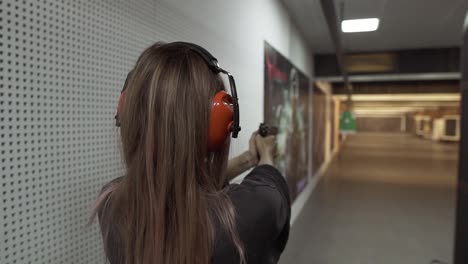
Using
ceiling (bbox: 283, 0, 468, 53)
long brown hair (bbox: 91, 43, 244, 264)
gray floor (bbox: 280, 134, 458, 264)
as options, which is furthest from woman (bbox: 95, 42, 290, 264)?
gray floor (bbox: 280, 134, 458, 264)

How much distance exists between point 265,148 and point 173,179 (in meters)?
0.52

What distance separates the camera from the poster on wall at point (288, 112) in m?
3.25

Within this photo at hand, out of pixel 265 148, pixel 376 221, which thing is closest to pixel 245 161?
pixel 265 148

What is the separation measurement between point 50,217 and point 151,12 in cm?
91

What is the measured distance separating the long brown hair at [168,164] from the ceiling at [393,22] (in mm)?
2543

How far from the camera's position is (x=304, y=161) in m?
5.33

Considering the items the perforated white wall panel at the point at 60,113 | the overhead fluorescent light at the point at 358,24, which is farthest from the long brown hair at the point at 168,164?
the overhead fluorescent light at the point at 358,24

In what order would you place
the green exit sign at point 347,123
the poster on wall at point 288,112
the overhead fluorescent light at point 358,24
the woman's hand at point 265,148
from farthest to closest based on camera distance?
the green exit sign at point 347,123
the overhead fluorescent light at point 358,24
the poster on wall at point 288,112
the woman's hand at point 265,148

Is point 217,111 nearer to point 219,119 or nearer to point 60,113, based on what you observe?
point 219,119

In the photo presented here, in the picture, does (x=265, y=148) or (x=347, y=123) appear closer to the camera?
(x=265, y=148)

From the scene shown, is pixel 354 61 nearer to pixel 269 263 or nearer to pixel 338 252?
pixel 338 252

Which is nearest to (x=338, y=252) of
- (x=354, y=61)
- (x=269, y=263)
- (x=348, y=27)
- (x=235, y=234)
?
(x=348, y=27)

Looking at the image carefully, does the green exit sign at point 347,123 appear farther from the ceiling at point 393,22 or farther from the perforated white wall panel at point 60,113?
the perforated white wall panel at point 60,113

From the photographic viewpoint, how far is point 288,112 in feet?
13.1
